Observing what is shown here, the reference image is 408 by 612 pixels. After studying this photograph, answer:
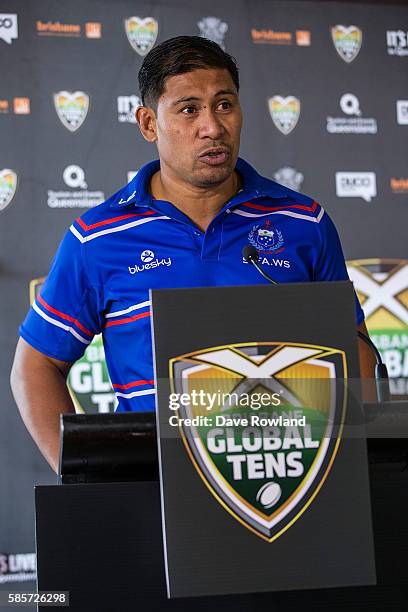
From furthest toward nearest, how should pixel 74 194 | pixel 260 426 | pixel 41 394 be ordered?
pixel 74 194
pixel 41 394
pixel 260 426

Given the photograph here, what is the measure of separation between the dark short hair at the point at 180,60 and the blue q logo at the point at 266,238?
27 centimetres

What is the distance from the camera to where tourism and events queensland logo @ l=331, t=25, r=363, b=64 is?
11.8 feet

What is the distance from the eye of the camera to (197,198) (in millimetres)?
1682

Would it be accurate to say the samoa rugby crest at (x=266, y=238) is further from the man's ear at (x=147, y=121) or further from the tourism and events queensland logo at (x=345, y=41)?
the tourism and events queensland logo at (x=345, y=41)

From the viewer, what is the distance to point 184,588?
2.65 feet

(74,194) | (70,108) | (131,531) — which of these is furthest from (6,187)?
(131,531)

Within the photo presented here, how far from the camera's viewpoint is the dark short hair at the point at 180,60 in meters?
1.62

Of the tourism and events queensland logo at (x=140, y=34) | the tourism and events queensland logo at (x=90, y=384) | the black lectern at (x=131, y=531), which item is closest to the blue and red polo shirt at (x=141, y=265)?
the black lectern at (x=131, y=531)

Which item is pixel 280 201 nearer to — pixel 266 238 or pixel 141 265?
pixel 266 238

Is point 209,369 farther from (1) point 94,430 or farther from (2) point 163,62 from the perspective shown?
(2) point 163,62

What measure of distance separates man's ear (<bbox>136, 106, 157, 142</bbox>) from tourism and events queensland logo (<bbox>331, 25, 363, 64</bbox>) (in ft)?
6.75

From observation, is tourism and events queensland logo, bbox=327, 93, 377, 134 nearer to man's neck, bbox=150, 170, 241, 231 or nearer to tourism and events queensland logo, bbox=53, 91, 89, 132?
tourism and events queensland logo, bbox=53, 91, 89, 132

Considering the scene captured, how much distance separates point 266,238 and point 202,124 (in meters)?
0.24

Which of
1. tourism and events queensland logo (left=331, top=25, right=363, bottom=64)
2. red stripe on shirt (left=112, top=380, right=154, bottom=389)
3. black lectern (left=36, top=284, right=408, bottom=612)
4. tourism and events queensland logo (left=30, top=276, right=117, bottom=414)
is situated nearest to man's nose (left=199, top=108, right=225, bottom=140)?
red stripe on shirt (left=112, top=380, right=154, bottom=389)
